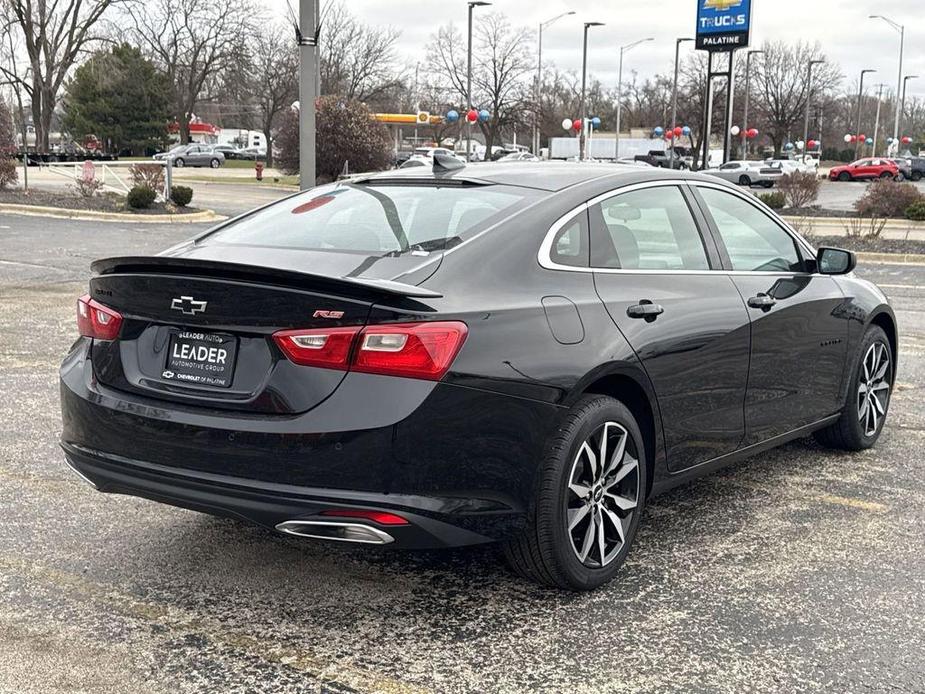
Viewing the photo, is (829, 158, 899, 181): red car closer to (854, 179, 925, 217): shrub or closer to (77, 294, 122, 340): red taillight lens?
(854, 179, 925, 217): shrub

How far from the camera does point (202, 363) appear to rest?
3479 millimetres

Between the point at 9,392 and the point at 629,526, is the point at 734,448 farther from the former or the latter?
the point at 9,392

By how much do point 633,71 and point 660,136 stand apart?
21.1 metres

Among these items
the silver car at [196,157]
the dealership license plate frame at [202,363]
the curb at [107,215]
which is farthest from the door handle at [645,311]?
the silver car at [196,157]

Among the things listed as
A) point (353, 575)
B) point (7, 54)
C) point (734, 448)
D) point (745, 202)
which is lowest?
point (353, 575)

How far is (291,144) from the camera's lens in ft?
118

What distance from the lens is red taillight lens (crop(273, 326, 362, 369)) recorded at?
10.8ft

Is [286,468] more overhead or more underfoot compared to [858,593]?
more overhead

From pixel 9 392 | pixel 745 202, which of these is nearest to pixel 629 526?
pixel 745 202

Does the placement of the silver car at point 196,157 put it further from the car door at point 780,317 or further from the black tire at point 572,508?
the black tire at point 572,508

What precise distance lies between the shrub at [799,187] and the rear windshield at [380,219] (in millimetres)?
25249

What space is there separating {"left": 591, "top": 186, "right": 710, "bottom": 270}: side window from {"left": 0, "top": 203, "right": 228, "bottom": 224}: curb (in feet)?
61.3

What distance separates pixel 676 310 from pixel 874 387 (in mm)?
2252

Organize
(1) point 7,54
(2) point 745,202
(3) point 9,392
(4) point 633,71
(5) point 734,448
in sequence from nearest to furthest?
(5) point 734,448, (2) point 745,202, (3) point 9,392, (1) point 7,54, (4) point 633,71
